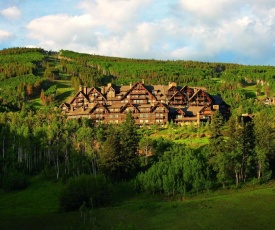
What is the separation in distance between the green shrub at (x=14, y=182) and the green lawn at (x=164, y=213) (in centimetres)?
1164

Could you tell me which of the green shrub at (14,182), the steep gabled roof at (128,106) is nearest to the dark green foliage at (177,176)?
the green shrub at (14,182)

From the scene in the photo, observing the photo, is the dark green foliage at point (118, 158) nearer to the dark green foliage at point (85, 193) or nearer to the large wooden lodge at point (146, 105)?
the dark green foliage at point (85, 193)

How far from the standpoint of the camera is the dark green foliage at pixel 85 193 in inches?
3243

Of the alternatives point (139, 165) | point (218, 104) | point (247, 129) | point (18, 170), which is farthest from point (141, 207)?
point (218, 104)

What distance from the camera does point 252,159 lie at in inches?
3558

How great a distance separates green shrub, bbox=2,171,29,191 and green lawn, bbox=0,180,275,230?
1164cm

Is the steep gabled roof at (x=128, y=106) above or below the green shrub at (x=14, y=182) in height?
above

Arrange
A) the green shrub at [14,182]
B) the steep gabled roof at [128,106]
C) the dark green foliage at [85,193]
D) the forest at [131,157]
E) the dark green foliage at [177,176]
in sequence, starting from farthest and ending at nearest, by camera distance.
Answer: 1. the steep gabled roof at [128,106]
2. the green shrub at [14,182]
3. the forest at [131,157]
4. the dark green foliage at [177,176]
5. the dark green foliage at [85,193]

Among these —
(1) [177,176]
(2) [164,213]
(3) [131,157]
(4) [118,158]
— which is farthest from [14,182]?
(2) [164,213]

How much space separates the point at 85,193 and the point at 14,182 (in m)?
24.6

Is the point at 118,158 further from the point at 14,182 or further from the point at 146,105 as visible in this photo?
the point at 146,105

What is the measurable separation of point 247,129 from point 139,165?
2519 cm

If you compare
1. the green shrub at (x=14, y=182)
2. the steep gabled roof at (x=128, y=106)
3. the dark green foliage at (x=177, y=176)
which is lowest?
the green shrub at (x=14, y=182)

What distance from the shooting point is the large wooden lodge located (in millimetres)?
134500
